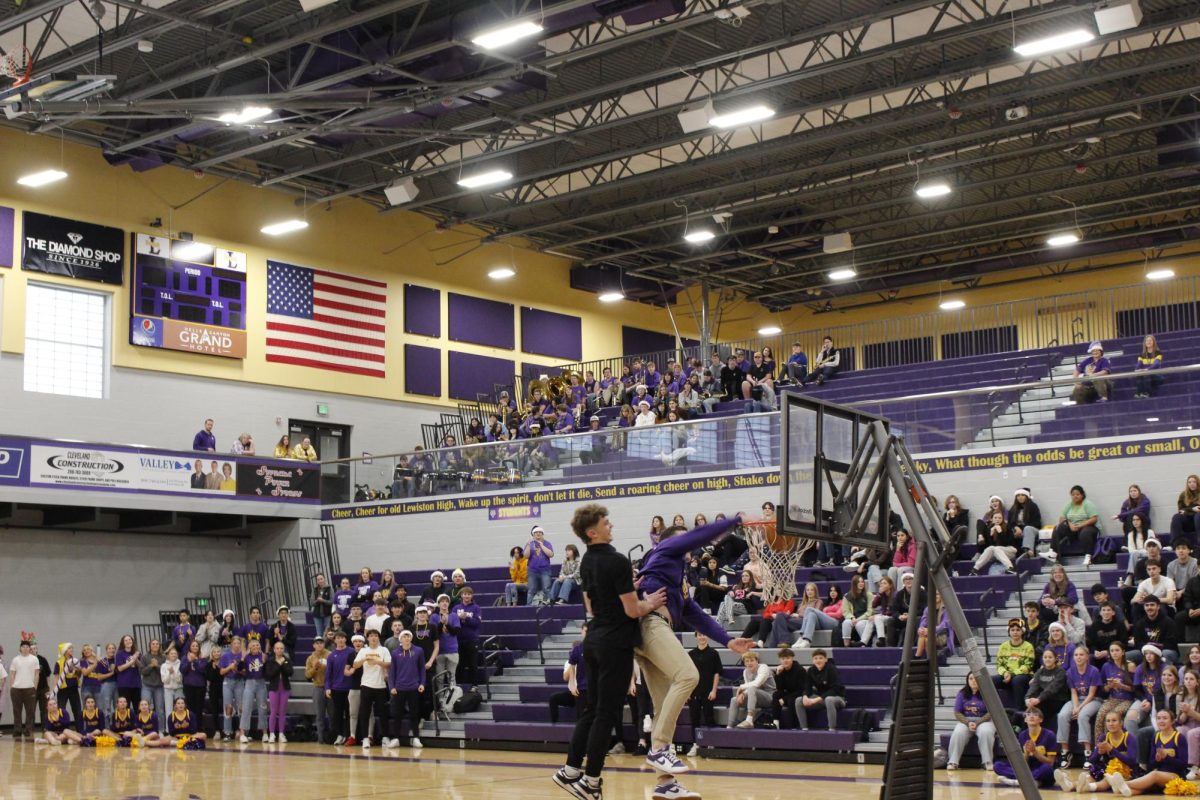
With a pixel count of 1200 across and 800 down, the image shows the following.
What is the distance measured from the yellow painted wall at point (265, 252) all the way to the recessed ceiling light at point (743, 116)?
41.3ft

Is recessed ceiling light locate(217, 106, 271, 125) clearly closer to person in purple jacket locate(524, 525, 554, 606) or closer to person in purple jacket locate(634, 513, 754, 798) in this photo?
person in purple jacket locate(524, 525, 554, 606)

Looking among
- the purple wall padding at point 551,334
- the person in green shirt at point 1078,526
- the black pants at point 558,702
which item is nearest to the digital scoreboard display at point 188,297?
the purple wall padding at point 551,334

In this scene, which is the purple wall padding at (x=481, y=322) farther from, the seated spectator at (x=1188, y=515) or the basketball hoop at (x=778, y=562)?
the seated spectator at (x=1188, y=515)

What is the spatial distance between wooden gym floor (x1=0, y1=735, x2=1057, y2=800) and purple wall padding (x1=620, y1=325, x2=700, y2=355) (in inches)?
876

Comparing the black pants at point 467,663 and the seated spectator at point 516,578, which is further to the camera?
the seated spectator at point 516,578

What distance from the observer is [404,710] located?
19719 mm

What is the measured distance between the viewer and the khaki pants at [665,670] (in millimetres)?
8438

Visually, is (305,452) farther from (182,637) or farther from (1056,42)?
(1056,42)

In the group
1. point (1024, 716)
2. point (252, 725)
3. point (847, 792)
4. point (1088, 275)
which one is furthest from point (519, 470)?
point (1088, 275)

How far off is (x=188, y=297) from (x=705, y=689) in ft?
55.7

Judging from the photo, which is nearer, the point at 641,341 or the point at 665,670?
the point at 665,670

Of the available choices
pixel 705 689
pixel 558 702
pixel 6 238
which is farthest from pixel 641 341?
pixel 705 689

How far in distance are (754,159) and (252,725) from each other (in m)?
16.2

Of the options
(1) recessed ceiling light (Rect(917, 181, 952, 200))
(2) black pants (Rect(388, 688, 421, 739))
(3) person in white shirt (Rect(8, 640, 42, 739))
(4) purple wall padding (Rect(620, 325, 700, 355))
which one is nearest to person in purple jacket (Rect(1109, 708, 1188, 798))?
(2) black pants (Rect(388, 688, 421, 739))
